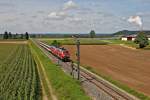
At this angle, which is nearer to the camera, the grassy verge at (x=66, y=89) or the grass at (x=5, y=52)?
the grassy verge at (x=66, y=89)

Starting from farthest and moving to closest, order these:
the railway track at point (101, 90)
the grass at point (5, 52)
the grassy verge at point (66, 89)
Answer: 1. the grass at point (5, 52)
2. the railway track at point (101, 90)
3. the grassy verge at point (66, 89)

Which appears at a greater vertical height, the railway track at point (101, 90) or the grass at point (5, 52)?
the railway track at point (101, 90)

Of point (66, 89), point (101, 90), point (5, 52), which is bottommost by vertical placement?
point (5, 52)

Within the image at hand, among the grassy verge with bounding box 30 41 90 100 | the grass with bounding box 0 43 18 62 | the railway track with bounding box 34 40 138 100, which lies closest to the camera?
the grassy verge with bounding box 30 41 90 100

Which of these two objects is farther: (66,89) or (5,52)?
(5,52)

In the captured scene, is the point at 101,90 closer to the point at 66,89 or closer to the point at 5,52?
the point at 66,89

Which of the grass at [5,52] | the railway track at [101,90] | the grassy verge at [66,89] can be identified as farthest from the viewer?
the grass at [5,52]

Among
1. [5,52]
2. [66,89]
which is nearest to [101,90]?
[66,89]

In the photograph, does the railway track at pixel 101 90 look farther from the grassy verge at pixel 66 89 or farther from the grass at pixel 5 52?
the grass at pixel 5 52

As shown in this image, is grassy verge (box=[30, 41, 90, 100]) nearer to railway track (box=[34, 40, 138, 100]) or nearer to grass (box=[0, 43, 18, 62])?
railway track (box=[34, 40, 138, 100])

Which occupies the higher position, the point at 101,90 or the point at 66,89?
the point at 66,89

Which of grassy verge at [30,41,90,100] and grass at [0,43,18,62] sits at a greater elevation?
grassy verge at [30,41,90,100]

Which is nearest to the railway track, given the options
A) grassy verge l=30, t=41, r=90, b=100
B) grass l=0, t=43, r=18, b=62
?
grassy verge l=30, t=41, r=90, b=100

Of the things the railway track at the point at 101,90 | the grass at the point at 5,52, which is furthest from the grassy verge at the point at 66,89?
the grass at the point at 5,52
